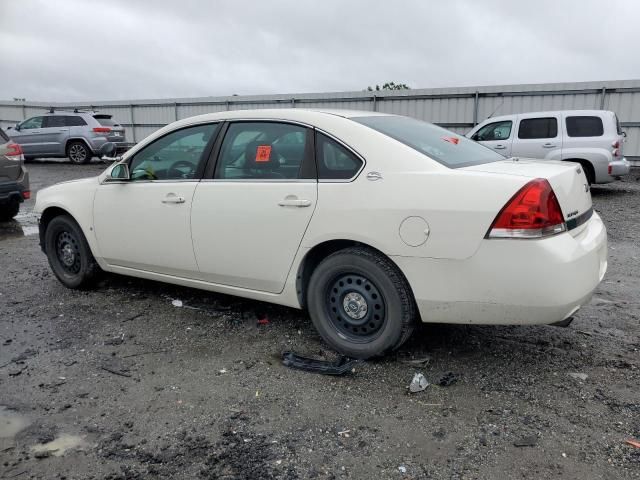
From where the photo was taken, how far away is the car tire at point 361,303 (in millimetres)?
3168

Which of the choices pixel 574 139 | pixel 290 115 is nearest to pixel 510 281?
pixel 290 115

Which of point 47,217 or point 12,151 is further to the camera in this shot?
point 12,151

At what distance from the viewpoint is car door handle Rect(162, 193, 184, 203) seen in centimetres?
399

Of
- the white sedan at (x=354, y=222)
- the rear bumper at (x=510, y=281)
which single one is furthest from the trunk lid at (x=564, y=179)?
the rear bumper at (x=510, y=281)

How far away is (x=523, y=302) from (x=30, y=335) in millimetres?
3460

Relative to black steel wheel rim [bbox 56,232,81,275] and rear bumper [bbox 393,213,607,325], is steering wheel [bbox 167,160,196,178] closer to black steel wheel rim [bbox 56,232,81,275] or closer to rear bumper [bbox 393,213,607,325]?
black steel wheel rim [bbox 56,232,81,275]

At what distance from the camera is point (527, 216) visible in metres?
2.78

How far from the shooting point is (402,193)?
306cm

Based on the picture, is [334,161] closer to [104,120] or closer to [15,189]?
[15,189]

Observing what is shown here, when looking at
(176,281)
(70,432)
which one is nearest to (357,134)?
(176,281)

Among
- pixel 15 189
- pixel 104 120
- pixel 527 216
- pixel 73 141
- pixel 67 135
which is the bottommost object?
pixel 527 216

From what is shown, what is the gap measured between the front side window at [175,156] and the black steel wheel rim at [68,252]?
1041 mm

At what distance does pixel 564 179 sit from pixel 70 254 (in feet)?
13.7

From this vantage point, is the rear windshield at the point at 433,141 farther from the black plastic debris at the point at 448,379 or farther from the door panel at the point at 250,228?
the black plastic debris at the point at 448,379
